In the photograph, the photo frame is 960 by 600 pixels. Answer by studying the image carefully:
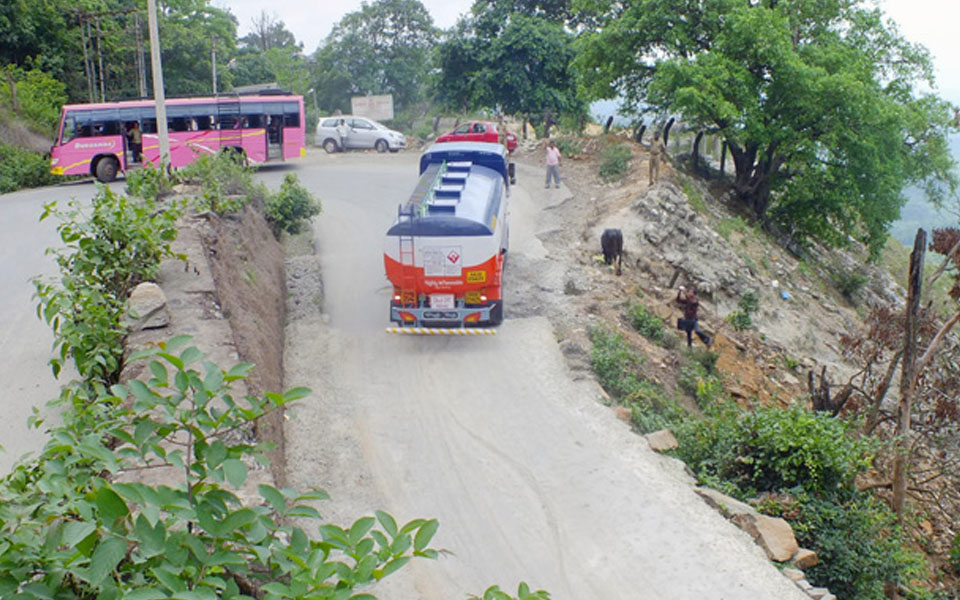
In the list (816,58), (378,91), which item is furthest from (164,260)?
(378,91)

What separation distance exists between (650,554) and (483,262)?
5.61 meters

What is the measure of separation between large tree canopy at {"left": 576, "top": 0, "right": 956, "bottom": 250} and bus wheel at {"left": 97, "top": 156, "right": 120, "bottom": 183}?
15379 mm

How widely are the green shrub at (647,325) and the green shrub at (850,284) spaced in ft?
40.0

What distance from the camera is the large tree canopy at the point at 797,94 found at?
21984mm

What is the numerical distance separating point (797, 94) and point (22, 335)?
19150mm

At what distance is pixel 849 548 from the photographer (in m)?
8.85

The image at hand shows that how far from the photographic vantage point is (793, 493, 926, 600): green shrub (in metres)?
8.66

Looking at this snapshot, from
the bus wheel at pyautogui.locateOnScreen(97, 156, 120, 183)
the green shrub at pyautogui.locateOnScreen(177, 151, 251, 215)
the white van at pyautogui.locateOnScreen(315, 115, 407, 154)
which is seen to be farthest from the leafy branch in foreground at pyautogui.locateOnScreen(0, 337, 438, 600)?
the white van at pyautogui.locateOnScreen(315, 115, 407, 154)

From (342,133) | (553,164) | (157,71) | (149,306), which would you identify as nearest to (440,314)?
(149,306)

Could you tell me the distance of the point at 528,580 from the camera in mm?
7703

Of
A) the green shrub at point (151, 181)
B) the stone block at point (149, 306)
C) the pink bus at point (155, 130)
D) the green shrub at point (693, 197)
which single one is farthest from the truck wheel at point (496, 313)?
the pink bus at point (155, 130)

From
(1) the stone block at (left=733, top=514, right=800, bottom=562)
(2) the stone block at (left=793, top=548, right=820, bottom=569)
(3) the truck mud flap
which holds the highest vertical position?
(3) the truck mud flap

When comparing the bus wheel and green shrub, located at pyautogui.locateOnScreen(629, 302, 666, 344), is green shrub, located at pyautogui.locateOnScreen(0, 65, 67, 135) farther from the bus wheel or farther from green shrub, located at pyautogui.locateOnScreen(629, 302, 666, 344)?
green shrub, located at pyautogui.locateOnScreen(629, 302, 666, 344)

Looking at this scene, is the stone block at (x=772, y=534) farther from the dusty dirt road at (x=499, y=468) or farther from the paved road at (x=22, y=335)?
the paved road at (x=22, y=335)
